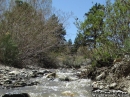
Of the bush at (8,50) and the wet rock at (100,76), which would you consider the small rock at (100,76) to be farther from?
the bush at (8,50)

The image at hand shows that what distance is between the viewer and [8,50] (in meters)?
15.5

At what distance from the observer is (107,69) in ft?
35.1

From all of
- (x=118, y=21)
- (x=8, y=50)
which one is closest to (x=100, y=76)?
(x=118, y=21)

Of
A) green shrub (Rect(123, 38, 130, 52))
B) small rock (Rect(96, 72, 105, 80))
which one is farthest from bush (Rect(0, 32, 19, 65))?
green shrub (Rect(123, 38, 130, 52))

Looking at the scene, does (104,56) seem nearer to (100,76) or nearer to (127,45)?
(100,76)

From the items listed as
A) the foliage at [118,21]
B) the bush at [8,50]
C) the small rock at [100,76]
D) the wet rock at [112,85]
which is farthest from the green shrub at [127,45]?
the bush at [8,50]

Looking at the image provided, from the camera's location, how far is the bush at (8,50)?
15281 millimetres

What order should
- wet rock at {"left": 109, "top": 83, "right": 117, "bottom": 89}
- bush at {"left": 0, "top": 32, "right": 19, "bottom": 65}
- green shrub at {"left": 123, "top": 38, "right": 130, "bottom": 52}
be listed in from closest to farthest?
wet rock at {"left": 109, "top": 83, "right": 117, "bottom": 89}, green shrub at {"left": 123, "top": 38, "right": 130, "bottom": 52}, bush at {"left": 0, "top": 32, "right": 19, "bottom": 65}

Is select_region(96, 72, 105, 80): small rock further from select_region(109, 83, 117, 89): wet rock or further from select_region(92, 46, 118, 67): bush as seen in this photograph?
select_region(109, 83, 117, 89): wet rock

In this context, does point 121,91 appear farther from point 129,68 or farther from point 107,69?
point 107,69

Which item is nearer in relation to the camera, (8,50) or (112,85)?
(112,85)

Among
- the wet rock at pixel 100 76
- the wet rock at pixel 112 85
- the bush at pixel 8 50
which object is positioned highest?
the bush at pixel 8 50

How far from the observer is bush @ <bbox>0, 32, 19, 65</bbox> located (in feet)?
50.1

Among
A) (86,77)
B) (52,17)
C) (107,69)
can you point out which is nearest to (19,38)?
(52,17)
